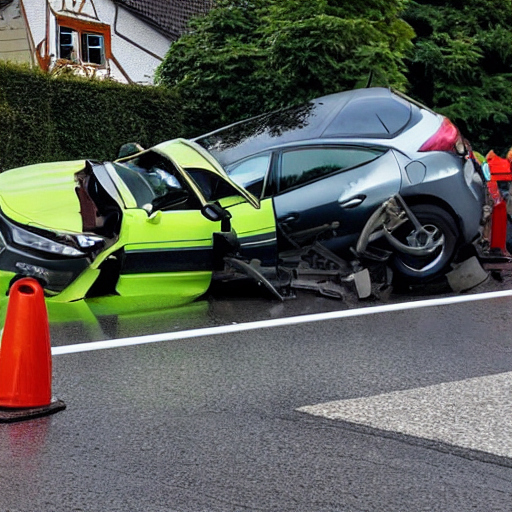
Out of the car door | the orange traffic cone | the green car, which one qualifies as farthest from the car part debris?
the orange traffic cone

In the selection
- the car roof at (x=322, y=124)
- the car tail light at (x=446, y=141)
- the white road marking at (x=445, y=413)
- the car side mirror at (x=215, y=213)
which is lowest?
the white road marking at (x=445, y=413)

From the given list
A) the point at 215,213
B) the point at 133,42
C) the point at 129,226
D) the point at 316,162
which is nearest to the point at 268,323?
the point at 215,213

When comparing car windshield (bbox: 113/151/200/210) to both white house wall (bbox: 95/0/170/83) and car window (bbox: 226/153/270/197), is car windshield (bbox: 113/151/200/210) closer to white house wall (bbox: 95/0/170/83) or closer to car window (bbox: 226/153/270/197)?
car window (bbox: 226/153/270/197)

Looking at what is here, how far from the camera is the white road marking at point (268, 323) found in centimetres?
606

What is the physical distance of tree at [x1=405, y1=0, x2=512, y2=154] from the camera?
21.0 m

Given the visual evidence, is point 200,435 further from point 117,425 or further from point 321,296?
point 321,296

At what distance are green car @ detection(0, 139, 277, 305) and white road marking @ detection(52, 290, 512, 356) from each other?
85cm

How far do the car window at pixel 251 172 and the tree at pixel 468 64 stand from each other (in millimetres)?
13287

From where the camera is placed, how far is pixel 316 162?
27.9ft

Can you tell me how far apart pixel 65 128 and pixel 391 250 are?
24.5 ft

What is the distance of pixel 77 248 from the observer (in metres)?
7.03

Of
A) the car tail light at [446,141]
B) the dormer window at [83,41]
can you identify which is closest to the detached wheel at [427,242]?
the car tail light at [446,141]

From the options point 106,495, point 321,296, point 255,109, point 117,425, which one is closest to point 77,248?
point 321,296

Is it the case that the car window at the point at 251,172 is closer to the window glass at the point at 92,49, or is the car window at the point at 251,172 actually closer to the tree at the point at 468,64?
the tree at the point at 468,64
